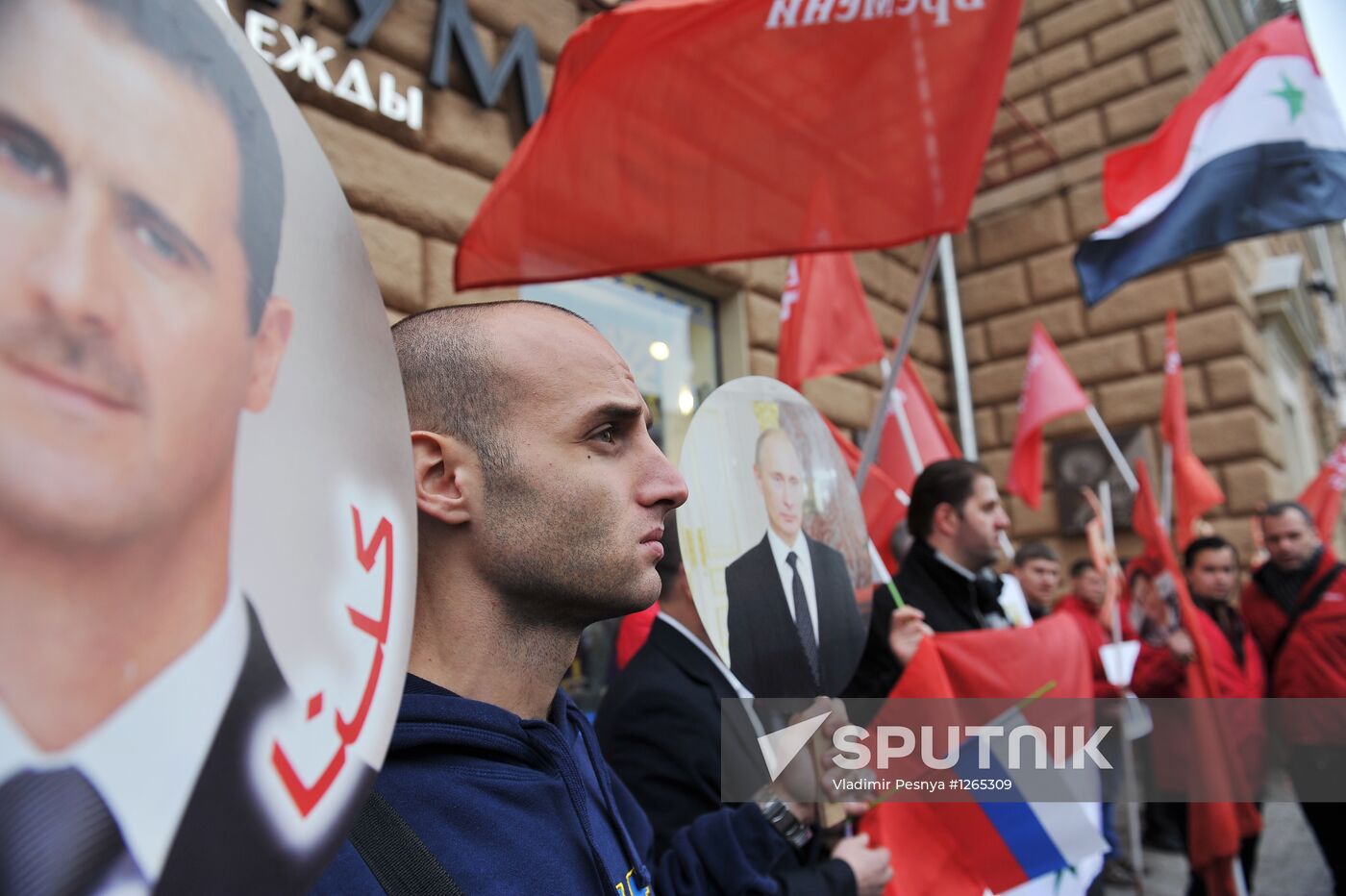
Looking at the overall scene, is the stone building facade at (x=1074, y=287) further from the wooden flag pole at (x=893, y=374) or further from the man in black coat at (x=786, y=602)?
the man in black coat at (x=786, y=602)

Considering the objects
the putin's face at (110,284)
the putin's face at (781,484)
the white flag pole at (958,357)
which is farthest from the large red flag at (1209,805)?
the white flag pole at (958,357)

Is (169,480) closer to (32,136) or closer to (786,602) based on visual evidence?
(32,136)

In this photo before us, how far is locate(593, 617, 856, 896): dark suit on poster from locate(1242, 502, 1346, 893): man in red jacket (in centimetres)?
280

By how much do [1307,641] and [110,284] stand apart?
426cm

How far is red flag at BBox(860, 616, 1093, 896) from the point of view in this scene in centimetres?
164

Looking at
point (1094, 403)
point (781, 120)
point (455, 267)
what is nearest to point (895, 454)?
point (781, 120)

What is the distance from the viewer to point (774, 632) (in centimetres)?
134

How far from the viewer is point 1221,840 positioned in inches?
131

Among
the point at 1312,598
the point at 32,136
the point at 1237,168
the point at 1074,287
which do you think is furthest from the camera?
the point at 1074,287

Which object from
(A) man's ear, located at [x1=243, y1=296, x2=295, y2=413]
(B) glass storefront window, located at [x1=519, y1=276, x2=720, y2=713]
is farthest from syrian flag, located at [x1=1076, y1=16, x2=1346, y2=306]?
(A) man's ear, located at [x1=243, y1=296, x2=295, y2=413]

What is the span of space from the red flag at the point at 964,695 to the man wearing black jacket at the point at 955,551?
0.25 metres

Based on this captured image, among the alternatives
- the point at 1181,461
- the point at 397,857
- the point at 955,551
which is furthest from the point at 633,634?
the point at 1181,461

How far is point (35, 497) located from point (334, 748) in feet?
0.67

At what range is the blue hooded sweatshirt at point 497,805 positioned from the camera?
2.77 ft
